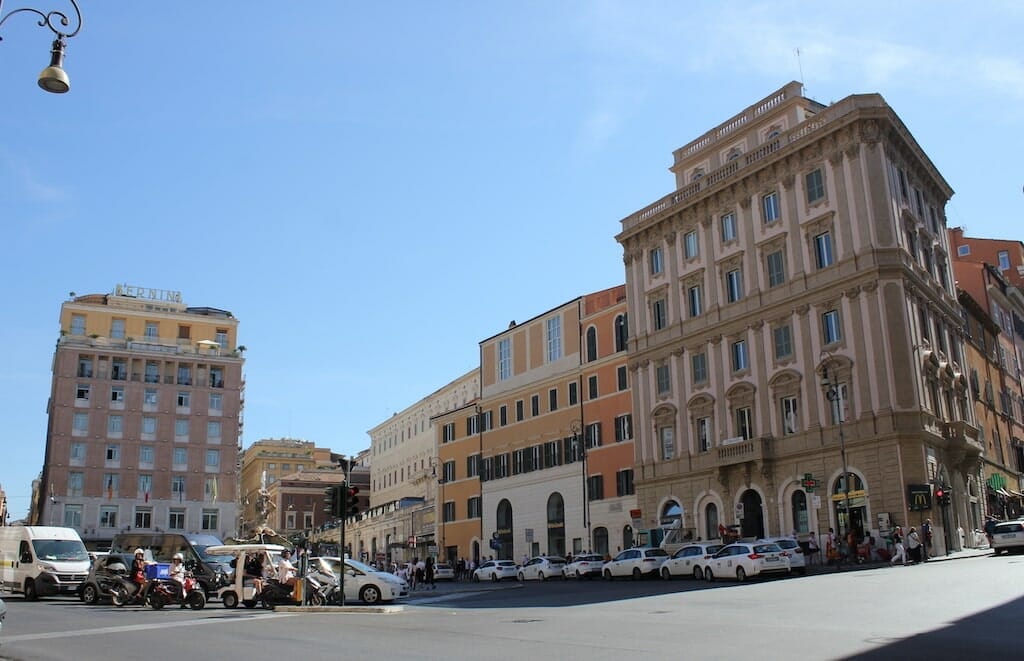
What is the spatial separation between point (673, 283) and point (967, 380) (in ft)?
53.6

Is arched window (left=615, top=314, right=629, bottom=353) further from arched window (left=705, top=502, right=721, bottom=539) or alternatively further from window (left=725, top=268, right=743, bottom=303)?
arched window (left=705, top=502, right=721, bottom=539)

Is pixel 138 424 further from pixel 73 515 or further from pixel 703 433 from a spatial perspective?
pixel 703 433

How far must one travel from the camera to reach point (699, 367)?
4950cm

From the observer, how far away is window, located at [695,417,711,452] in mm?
48312

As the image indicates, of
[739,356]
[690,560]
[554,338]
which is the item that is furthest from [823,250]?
[554,338]

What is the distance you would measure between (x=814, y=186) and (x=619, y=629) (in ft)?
113

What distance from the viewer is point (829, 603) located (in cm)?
1836

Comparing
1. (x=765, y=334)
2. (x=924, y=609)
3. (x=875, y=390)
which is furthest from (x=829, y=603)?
(x=765, y=334)

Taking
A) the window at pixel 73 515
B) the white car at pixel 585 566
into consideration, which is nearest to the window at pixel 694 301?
the white car at pixel 585 566

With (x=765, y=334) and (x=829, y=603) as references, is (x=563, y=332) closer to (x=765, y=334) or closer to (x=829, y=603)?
(x=765, y=334)

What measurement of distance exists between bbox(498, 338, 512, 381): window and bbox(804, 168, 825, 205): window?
27598 mm

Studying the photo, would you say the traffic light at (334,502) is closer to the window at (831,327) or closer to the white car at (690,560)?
the white car at (690,560)

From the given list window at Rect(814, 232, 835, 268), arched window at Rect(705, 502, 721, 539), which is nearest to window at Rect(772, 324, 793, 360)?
window at Rect(814, 232, 835, 268)

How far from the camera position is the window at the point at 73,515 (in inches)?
2874
